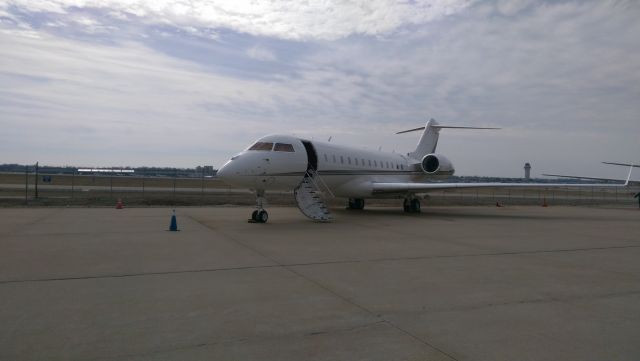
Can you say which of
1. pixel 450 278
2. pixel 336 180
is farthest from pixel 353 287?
pixel 336 180

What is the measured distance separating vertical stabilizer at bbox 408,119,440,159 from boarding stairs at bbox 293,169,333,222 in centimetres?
1164

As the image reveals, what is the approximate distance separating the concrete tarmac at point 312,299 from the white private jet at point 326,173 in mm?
4525

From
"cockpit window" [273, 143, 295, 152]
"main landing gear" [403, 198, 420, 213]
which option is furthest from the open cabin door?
"main landing gear" [403, 198, 420, 213]

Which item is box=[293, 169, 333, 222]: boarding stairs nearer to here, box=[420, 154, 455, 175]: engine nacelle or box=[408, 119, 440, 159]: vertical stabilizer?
box=[420, 154, 455, 175]: engine nacelle

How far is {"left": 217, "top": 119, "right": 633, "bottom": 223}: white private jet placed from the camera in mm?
15523

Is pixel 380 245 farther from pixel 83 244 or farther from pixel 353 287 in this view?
pixel 83 244

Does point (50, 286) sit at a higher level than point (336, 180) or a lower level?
lower

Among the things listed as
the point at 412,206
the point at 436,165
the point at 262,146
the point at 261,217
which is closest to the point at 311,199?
the point at 261,217

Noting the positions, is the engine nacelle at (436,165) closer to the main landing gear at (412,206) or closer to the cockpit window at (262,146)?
the main landing gear at (412,206)

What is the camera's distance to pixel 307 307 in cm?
539

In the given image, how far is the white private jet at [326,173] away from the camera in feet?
50.9

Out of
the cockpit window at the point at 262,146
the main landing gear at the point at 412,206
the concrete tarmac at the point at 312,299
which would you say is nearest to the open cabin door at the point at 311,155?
the cockpit window at the point at 262,146

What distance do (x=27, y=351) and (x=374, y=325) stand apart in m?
3.07

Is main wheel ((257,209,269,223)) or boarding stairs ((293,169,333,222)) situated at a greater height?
boarding stairs ((293,169,333,222))
